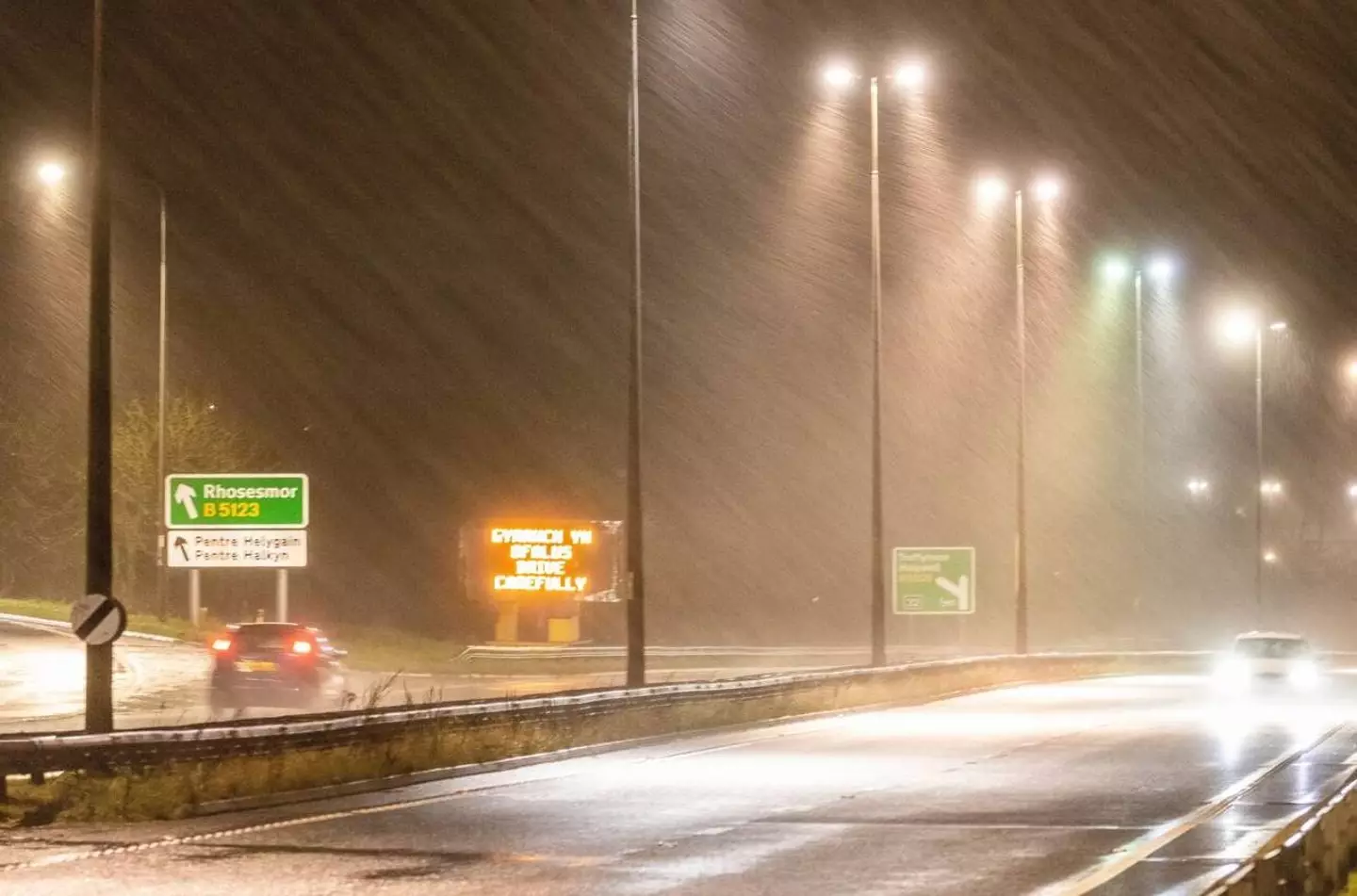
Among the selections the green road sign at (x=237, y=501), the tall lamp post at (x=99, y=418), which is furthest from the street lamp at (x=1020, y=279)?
the tall lamp post at (x=99, y=418)

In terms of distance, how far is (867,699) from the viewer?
125 feet

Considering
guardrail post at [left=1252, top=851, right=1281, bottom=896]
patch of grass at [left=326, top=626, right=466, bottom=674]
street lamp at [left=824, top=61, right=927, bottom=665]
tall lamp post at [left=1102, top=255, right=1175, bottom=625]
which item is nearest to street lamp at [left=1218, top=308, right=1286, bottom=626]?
tall lamp post at [left=1102, top=255, right=1175, bottom=625]

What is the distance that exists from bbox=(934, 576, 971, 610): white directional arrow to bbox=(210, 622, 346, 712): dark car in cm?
1920

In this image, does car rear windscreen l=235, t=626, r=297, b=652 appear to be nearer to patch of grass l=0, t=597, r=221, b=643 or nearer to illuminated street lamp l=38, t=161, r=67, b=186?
illuminated street lamp l=38, t=161, r=67, b=186

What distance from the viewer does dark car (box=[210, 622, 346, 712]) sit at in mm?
32656

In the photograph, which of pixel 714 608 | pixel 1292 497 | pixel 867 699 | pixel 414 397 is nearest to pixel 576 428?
pixel 414 397

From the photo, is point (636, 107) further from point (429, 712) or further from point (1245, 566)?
point (1245, 566)

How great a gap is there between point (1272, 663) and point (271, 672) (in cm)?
2267

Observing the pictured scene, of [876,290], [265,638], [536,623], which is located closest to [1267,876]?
[265,638]

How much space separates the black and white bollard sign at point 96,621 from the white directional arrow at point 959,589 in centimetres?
3129

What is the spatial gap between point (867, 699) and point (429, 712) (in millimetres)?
16095

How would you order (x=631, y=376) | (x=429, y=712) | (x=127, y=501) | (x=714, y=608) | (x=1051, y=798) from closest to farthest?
(x=1051, y=798) < (x=429, y=712) < (x=631, y=376) < (x=127, y=501) < (x=714, y=608)

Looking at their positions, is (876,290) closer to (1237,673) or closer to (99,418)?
(1237,673)

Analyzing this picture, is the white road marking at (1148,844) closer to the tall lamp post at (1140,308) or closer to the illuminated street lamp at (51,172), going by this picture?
the illuminated street lamp at (51,172)
